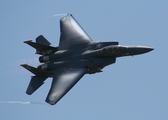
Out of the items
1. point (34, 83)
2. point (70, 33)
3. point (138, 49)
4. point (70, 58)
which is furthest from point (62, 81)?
point (138, 49)

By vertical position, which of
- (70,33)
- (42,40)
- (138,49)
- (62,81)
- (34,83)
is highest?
(70,33)

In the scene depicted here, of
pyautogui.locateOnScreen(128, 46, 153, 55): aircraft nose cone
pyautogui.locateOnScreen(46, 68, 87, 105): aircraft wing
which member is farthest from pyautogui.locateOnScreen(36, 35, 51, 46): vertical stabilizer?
pyautogui.locateOnScreen(128, 46, 153, 55): aircraft nose cone

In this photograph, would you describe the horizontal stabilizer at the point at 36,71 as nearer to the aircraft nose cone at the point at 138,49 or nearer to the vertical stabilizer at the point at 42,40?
the vertical stabilizer at the point at 42,40

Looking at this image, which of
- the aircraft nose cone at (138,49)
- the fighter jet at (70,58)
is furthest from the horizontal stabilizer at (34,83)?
the aircraft nose cone at (138,49)

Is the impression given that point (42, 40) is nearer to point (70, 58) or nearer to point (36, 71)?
point (36, 71)

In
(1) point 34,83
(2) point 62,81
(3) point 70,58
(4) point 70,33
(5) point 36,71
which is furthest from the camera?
(4) point 70,33

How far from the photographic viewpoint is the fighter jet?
1342 inches

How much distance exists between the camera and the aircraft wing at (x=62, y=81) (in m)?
32.2

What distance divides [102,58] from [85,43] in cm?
267

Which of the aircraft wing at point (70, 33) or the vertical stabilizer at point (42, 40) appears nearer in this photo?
the aircraft wing at point (70, 33)

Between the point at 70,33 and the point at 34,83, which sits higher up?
the point at 70,33

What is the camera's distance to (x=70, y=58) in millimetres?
35812

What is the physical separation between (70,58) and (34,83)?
170 inches

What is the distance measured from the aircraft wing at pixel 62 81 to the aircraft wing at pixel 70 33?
3.07 meters
